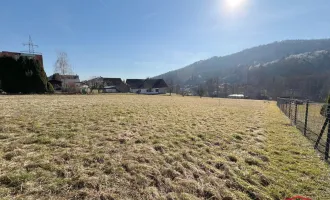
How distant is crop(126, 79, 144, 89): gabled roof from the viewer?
55.5 meters

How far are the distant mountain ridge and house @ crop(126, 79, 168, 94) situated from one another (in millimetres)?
78401

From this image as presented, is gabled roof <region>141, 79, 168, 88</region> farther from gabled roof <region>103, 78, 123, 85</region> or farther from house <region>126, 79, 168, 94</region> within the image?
gabled roof <region>103, 78, 123, 85</region>

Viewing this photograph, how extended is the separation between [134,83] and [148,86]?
5747mm

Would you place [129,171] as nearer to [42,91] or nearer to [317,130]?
[317,130]

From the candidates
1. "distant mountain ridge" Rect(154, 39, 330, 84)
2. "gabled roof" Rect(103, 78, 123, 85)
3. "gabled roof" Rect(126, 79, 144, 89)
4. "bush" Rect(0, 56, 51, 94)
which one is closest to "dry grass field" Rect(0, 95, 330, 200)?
"bush" Rect(0, 56, 51, 94)

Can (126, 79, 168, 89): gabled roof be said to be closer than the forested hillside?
Yes

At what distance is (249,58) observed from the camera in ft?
490

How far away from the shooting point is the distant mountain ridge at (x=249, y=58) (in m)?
136

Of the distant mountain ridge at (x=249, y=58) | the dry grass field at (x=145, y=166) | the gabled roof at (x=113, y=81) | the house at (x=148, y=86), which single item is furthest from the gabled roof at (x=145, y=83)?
the distant mountain ridge at (x=249, y=58)

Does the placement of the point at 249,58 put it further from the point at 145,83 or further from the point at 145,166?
the point at 145,166

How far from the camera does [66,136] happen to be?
4152 millimetres

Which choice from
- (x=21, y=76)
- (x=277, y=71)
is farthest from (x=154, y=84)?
(x=277, y=71)

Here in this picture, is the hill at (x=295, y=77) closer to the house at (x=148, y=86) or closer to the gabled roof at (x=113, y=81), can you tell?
the house at (x=148, y=86)

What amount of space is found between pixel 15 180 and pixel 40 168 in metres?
0.35
